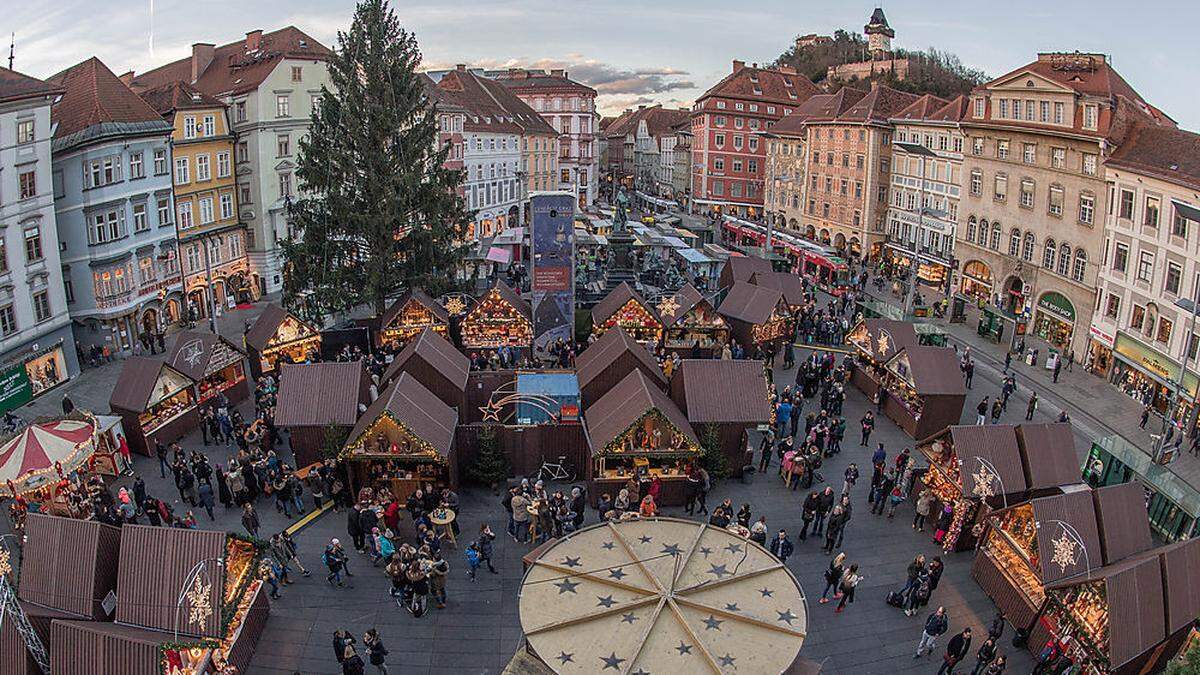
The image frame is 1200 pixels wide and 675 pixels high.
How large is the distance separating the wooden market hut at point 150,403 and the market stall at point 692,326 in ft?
57.3

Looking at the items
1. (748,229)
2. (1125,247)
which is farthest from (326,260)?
(748,229)

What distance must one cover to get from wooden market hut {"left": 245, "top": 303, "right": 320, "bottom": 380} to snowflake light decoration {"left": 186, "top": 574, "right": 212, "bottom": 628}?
17135 mm

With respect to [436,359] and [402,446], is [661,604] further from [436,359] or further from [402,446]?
[436,359]

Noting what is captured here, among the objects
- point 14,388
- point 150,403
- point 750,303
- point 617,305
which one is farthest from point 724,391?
point 14,388

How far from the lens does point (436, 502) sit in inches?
786

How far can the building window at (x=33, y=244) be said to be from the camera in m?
30.0

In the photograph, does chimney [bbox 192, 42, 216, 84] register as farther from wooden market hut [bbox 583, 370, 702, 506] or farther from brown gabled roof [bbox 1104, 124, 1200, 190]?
brown gabled roof [bbox 1104, 124, 1200, 190]

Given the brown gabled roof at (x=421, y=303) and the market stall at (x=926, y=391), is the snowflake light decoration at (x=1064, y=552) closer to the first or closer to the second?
the market stall at (x=926, y=391)

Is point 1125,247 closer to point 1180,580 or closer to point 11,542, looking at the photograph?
point 1180,580

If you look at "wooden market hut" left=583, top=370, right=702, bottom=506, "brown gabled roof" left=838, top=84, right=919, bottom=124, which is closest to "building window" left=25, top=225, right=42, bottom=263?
"wooden market hut" left=583, top=370, right=702, bottom=506

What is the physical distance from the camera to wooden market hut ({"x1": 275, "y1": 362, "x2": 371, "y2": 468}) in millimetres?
21391

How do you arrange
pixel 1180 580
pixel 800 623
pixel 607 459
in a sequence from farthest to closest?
pixel 607 459 < pixel 1180 580 < pixel 800 623

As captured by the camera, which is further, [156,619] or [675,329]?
[675,329]

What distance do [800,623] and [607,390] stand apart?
13099 millimetres
